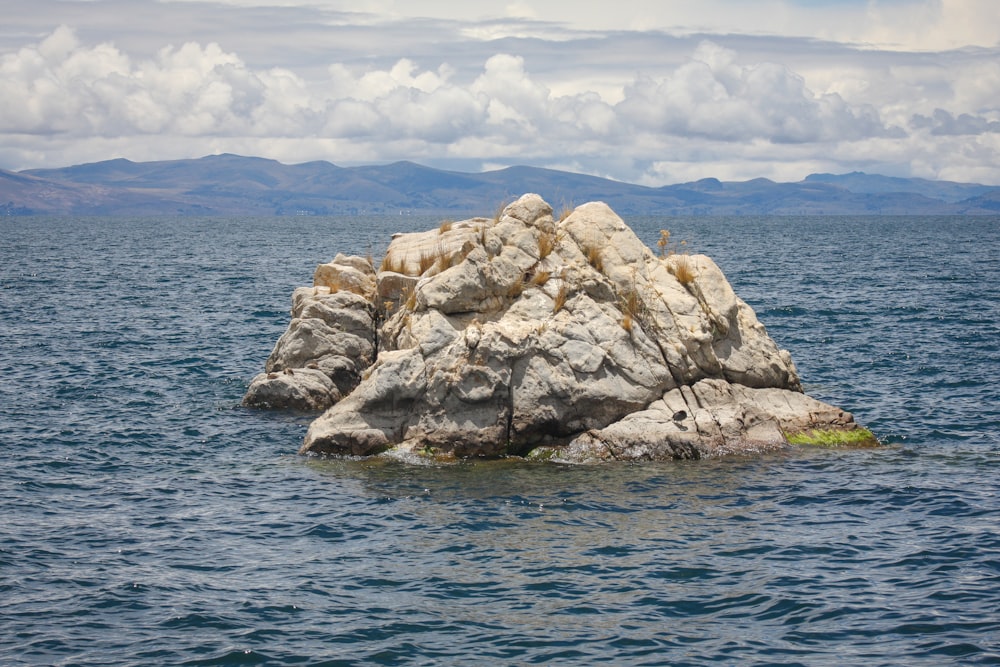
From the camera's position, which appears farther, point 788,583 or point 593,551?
point 593,551

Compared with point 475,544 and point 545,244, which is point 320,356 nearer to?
point 545,244

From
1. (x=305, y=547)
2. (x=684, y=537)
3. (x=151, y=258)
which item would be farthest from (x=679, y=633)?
(x=151, y=258)

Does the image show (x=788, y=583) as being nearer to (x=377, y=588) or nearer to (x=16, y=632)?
(x=377, y=588)

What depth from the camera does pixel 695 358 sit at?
27250mm

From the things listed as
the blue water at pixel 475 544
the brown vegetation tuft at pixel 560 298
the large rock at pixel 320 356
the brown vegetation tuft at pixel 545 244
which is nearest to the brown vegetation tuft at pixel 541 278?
the brown vegetation tuft at pixel 560 298

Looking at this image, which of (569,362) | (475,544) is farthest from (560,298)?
(475,544)

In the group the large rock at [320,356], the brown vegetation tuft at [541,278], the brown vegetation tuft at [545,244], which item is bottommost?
the large rock at [320,356]

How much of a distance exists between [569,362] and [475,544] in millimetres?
7875

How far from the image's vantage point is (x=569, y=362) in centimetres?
2625

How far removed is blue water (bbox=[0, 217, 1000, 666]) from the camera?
50.5 ft

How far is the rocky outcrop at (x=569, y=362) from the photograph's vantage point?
2577cm

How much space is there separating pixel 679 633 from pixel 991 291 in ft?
180

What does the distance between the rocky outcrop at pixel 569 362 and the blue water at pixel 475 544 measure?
3.85 ft

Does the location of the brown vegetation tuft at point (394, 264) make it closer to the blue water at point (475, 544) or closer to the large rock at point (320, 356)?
the large rock at point (320, 356)
